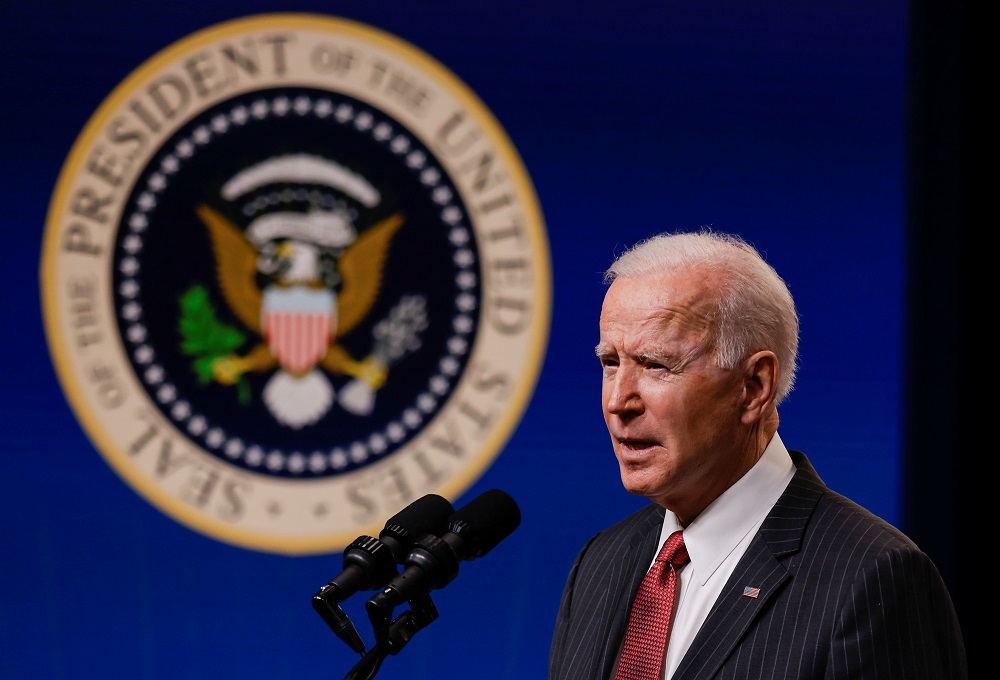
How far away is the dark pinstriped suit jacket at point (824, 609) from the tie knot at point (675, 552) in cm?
12

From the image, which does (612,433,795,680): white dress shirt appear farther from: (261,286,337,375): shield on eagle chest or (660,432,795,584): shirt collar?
(261,286,337,375): shield on eagle chest

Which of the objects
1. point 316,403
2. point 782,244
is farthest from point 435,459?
point 782,244

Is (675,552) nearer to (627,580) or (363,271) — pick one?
(627,580)

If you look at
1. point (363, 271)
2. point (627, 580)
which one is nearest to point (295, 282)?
point (363, 271)

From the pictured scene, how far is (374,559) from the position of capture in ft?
4.95

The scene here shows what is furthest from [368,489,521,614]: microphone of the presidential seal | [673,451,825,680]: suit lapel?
the presidential seal

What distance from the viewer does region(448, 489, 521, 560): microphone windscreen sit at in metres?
1.60

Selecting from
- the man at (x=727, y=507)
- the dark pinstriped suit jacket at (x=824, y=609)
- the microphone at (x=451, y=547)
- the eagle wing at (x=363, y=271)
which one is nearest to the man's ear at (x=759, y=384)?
the man at (x=727, y=507)

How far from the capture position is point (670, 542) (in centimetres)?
184

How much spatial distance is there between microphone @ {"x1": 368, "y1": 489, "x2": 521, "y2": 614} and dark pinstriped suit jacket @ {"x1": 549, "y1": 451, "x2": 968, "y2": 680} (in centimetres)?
32

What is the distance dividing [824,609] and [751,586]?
0.38 ft

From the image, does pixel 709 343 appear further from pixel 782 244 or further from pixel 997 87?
pixel 997 87

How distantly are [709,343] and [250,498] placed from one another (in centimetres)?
170

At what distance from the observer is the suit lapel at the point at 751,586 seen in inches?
64.4
